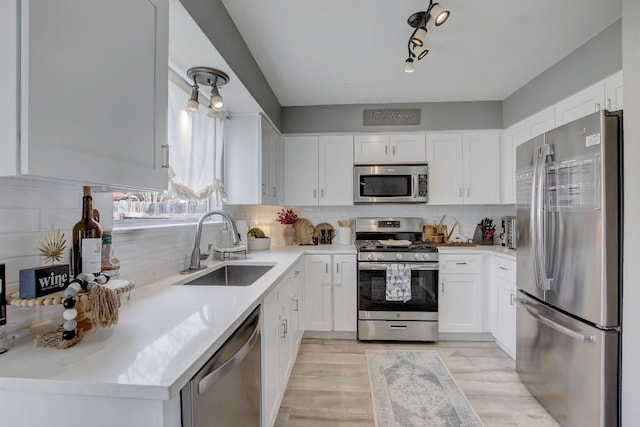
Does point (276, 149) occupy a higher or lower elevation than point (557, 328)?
higher

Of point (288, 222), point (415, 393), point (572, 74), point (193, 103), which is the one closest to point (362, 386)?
point (415, 393)

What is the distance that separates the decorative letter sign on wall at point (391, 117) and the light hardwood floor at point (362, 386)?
2297mm

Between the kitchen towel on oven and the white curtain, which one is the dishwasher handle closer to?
the white curtain

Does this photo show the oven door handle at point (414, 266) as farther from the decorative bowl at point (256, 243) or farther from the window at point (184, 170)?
the window at point (184, 170)

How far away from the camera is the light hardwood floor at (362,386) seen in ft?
6.27

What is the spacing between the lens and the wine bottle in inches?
40.6

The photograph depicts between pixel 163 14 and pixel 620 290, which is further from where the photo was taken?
pixel 620 290

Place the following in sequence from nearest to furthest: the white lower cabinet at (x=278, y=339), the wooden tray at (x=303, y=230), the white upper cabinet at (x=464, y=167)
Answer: the white lower cabinet at (x=278, y=339) → the white upper cabinet at (x=464, y=167) → the wooden tray at (x=303, y=230)

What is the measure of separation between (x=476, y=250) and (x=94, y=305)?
302 centimetres

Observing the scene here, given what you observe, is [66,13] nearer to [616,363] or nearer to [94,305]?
[94,305]

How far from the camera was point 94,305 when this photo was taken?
2.88 feet

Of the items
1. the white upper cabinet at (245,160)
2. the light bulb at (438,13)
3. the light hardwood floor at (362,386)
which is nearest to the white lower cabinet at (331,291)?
the light hardwood floor at (362,386)

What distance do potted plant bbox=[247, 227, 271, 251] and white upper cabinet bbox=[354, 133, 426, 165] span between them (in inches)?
50.8

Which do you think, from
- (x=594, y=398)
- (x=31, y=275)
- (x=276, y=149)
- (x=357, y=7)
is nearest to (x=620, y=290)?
(x=594, y=398)
